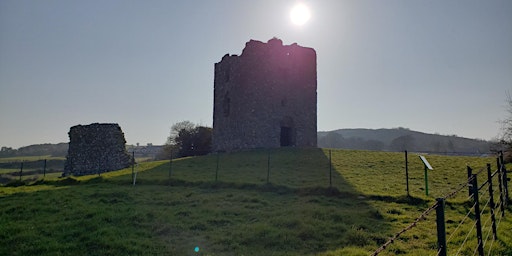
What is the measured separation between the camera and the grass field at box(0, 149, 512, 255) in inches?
277

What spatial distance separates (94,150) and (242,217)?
21.8 m

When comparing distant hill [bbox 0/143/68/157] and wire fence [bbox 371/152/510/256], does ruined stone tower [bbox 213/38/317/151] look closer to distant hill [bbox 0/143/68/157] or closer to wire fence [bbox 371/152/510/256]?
wire fence [bbox 371/152/510/256]

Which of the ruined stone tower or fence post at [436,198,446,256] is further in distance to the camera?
the ruined stone tower

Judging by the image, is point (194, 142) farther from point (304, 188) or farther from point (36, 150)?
point (36, 150)

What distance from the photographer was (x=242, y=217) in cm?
949

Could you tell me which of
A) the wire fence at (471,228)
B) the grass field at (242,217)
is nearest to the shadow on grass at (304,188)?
the grass field at (242,217)

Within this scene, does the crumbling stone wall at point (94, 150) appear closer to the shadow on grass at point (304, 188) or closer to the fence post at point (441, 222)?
the shadow on grass at point (304, 188)

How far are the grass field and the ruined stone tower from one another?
11363 mm

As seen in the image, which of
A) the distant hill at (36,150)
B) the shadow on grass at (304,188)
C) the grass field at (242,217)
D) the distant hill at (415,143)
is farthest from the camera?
the distant hill at (36,150)

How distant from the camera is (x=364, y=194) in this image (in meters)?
12.4

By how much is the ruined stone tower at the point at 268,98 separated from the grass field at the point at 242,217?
11.4 meters

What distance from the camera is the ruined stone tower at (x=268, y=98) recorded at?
93.2ft

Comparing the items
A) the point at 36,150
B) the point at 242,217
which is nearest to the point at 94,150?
the point at 242,217

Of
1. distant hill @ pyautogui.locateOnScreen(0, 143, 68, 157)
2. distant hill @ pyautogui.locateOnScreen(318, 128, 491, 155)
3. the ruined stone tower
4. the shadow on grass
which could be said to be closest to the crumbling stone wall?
the shadow on grass
